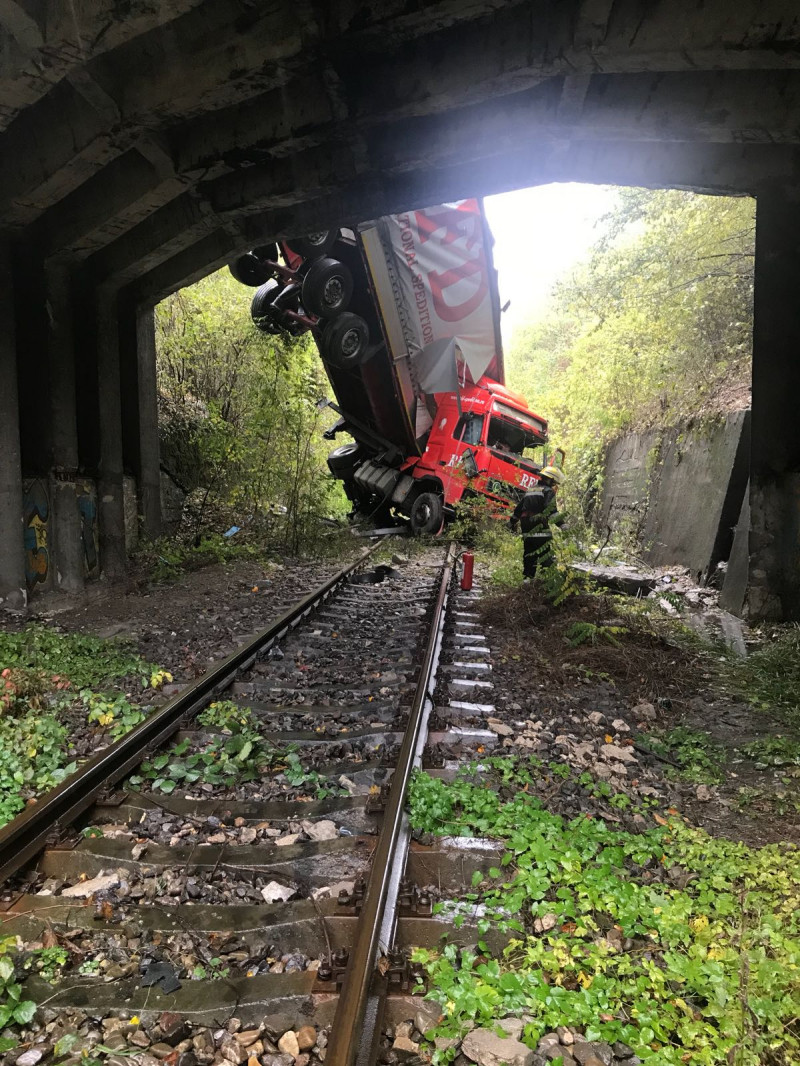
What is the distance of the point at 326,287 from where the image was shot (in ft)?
33.5

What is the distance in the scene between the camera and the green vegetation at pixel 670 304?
9.84 meters

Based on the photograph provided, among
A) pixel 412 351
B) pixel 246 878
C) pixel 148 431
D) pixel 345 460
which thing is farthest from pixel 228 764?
pixel 345 460

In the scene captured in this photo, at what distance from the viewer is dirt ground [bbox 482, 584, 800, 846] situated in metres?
3.25

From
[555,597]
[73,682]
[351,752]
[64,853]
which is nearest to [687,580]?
[555,597]

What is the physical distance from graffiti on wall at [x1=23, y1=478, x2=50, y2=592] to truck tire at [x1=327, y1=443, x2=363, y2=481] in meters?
8.99

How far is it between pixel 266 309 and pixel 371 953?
10782mm

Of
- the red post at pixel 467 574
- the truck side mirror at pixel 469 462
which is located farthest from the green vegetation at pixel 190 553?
the truck side mirror at pixel 469 462

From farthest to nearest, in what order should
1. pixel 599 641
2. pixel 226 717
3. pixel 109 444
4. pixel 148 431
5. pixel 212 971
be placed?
pixel 148 431 → pixel 109 444 → pixel 599 641 → pixel 226 717 → pixel 212 971

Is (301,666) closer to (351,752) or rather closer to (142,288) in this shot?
(351,752)

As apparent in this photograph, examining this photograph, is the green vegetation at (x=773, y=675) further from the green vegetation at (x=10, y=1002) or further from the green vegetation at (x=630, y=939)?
the green vegetation at (x=10, y=1002)

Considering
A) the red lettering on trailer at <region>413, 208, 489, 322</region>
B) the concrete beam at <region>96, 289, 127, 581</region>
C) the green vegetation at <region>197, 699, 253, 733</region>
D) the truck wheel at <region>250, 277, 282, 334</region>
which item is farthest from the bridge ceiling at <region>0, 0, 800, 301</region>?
the red lettering on trailer at <region>413, 208, 489, 322</region>

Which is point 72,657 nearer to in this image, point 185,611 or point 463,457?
point 185,611

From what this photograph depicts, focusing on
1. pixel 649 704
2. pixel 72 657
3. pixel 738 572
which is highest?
pixel 738 572

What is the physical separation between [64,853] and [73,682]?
2.26 metres
